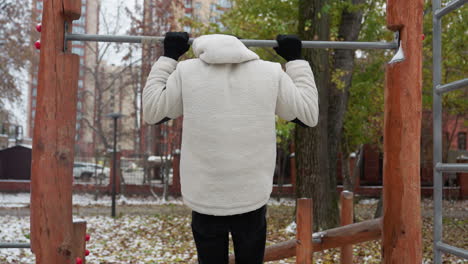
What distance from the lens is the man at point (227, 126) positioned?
214 cm

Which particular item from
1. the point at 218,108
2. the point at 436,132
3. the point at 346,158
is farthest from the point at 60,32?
the point at 346,158

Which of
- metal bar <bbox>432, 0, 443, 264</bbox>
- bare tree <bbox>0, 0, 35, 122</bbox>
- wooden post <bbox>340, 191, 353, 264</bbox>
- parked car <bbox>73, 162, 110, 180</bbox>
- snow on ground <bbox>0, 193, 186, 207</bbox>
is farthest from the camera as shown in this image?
parked car <bbox>73, 162, 110, 180</bbox>

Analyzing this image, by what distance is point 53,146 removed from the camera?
96.7 inches

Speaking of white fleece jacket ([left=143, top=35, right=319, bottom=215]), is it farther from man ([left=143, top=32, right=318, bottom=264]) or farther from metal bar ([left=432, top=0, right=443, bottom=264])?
metal bar ([left=432, top=0, right=443, bottom=264])

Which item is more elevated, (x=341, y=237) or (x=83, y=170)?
(x=341, y=237)

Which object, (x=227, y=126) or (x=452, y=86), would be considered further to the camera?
(x=452, y=86)

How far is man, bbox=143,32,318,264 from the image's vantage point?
214 centimetres

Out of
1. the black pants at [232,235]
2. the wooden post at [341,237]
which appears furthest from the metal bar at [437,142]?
the black pants at [232,235]

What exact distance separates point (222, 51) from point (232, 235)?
0.89 m

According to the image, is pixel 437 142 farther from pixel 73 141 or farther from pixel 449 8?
pixel 73 141

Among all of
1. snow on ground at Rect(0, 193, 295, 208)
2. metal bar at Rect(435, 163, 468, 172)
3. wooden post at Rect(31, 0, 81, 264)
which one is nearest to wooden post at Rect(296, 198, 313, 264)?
metal bar at Rect(435, 163, 468, 172)

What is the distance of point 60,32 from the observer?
8.33ft

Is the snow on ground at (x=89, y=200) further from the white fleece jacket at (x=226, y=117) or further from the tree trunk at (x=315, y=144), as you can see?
the white fleece jacket at (x=226, y=117)

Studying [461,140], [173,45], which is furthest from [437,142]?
[461,140]
